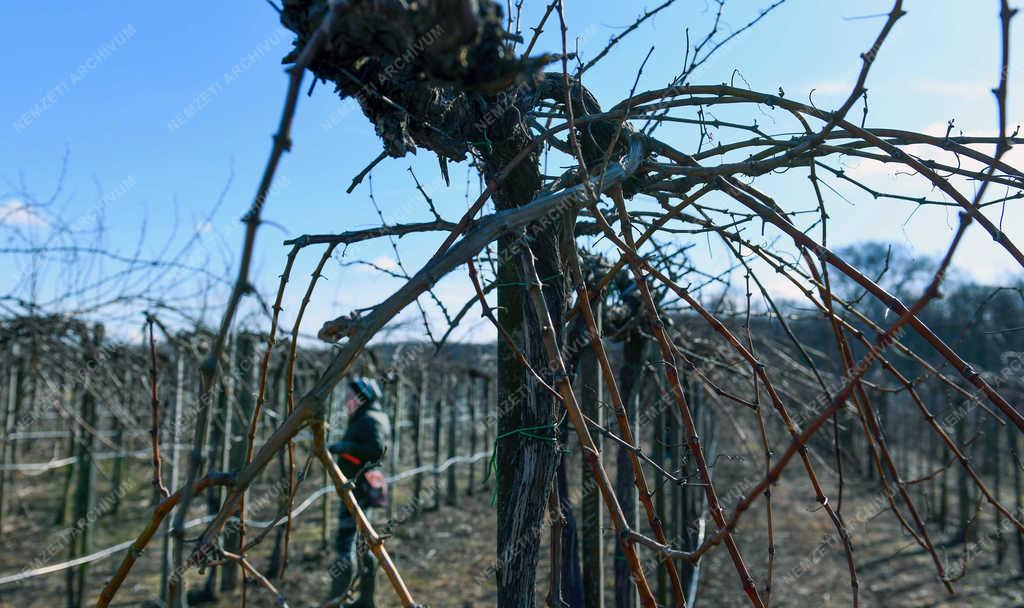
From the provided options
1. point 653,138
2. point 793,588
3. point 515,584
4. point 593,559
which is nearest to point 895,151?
point 653,138

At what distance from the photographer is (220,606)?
6.30m

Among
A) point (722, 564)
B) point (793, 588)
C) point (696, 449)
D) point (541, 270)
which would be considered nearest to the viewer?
point (696, 449)

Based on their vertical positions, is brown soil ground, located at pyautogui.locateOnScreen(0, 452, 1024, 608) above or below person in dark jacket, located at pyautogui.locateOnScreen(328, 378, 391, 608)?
below

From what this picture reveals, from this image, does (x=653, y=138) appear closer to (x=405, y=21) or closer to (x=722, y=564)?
(x=405, y=21)

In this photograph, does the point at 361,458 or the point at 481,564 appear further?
the point at 481,564

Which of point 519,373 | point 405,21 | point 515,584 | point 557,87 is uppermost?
point 557,87

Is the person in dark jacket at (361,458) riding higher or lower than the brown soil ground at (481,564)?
higher

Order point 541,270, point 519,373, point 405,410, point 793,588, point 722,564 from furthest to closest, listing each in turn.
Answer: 1. point 405,410
2. point 722,564
3. point 793,588
4. point 519,373
5. point 541,270

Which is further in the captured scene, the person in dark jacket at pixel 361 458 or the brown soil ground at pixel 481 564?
the brown soil ground at pixel 481 564

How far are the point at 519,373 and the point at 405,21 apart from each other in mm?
1125

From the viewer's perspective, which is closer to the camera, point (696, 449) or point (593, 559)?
point (696, 449)

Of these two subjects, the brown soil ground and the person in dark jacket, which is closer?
the person in dark jacket

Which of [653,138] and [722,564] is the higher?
[653,138]

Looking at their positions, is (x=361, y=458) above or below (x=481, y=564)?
above
